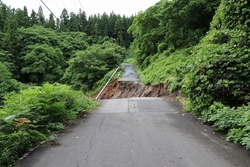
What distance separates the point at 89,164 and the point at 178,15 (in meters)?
15.7

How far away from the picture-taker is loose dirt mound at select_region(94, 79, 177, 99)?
51.0 feet

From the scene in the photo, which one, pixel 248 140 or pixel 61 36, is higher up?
pixel 61 36

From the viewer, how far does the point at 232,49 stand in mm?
6156

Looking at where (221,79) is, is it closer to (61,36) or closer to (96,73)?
(96,73)

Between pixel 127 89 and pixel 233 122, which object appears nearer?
pixel 233 122

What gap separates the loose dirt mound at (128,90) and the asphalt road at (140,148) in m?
9.34

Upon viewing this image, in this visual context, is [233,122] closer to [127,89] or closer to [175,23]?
[127,89]

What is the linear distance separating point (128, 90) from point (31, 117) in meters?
14.7

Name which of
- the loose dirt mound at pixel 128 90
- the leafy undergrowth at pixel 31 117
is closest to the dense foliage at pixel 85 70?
the loose dirt mound at pixel 128 90

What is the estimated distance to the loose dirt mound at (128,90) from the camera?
51.0 ft

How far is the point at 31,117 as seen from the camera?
4742mm

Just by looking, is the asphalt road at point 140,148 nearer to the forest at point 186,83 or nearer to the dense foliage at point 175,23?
the forest at point 186,83

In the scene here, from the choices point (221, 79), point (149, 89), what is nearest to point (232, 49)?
point (221, 79)

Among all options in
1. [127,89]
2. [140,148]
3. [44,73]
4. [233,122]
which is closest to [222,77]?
[233,122]
